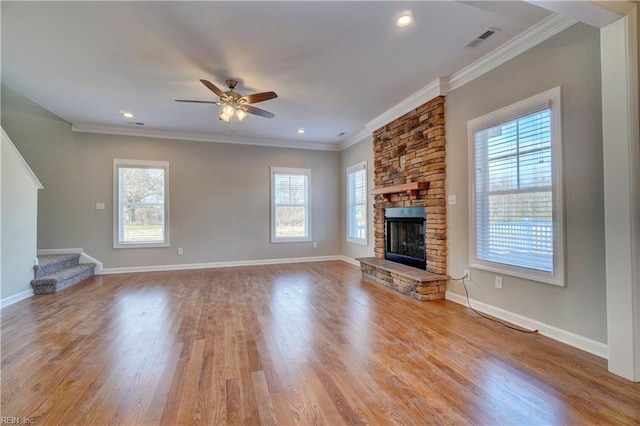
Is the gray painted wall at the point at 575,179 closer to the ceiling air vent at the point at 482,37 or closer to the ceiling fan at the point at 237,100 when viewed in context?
the ceiling air vent at the point at 482,37

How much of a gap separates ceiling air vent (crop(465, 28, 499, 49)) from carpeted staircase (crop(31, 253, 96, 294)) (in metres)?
6.35

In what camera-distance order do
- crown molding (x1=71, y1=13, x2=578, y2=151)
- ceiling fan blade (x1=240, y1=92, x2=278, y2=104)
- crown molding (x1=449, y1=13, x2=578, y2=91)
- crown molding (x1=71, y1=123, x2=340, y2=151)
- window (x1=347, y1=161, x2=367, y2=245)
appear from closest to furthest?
1. crown molding (x1=449, y1=13, x2=578, y2=91)
2. crown molding (x1=71, y1=13, x2=578, y2=151)
3. ceiling fan blade (x1=240, y1=92, x2=278, y2=104)
4. crown molding (x1=71, y1=123, x2=340, y2=151)
5. window (x1=347, y1=161, x2=367, y2=245)

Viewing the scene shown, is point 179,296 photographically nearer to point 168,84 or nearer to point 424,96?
point 168,84

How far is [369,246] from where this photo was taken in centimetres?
575

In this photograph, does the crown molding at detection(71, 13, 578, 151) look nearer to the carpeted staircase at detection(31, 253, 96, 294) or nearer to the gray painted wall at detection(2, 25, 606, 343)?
the gray painted wall at detection(2, 25, 606, 343)

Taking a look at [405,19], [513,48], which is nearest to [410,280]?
[513,48]

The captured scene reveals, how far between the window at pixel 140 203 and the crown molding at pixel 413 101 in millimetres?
4439

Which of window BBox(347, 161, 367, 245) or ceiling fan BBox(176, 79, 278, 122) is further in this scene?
window BBox(347, 161, 367, 245)

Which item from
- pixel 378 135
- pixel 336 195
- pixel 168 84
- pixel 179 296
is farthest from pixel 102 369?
pixel 336 195

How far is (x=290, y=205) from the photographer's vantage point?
260 inches

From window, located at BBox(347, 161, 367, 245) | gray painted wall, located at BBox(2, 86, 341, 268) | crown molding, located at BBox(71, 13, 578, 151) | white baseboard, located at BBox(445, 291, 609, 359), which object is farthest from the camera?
window, located at BBox(347, 161, 367, 245)

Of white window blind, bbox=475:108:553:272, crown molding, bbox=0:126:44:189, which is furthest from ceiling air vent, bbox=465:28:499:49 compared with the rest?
crown molding, bbox=0:126:44:189

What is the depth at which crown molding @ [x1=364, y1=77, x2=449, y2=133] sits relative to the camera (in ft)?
11.9

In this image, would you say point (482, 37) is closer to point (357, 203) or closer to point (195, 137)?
point (357, 203)
